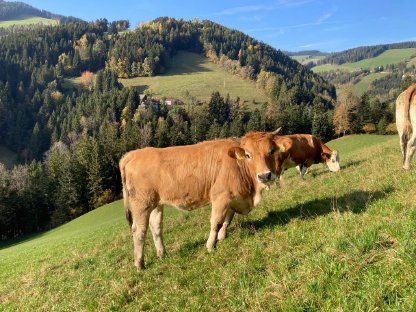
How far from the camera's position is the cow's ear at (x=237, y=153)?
920 cm

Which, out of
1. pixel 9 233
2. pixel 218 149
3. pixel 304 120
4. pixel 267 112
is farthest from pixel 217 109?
pixel 218 149

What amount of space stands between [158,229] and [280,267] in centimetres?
446

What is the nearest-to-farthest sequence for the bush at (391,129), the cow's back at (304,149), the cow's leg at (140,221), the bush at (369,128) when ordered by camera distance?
the cow's leg at (140,221)
the cow's back at (304,149)
the bush at (391,129)
the bush at (369,128)

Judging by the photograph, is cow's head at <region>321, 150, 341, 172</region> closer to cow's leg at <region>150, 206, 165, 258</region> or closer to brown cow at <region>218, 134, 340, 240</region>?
brown cow at <region>218, 134, 340, 240</region>

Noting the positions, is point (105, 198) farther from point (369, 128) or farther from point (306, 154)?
point (369, 128)

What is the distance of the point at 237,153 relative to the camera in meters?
9.20

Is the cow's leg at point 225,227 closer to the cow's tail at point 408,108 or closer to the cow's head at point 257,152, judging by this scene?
the cow's head at point 257,152

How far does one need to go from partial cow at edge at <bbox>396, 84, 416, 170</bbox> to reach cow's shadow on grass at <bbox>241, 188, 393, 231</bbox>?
2946mm

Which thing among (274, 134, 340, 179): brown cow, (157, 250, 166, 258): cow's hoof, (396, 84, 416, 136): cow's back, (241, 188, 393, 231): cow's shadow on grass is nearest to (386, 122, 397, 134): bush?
(274, 134, 340, 179): brown cow

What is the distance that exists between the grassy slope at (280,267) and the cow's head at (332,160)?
26.6 ft

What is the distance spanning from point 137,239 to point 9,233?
233 feet

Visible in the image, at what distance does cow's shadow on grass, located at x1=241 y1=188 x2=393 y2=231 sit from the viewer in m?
9.19

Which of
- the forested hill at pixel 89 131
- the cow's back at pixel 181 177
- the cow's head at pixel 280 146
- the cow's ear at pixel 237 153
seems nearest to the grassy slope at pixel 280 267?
the cow's back at pixel 181 177

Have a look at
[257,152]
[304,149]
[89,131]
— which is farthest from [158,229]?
[89,131]
